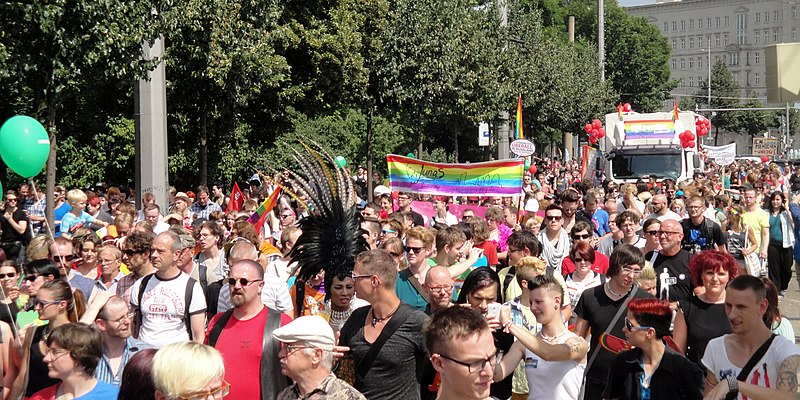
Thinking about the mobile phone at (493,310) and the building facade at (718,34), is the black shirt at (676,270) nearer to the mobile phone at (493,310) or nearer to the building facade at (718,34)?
the mobile phone at (493,310)

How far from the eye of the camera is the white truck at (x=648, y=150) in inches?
1009

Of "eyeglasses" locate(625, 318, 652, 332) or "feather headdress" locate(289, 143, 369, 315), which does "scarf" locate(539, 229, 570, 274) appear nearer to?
"feather headdress" locate(289, 143, 369, 315)

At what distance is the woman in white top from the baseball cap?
1474 millimetres

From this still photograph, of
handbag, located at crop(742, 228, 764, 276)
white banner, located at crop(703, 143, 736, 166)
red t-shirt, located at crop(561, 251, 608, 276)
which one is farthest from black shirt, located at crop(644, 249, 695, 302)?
white banner, located at crop(703, 143, 736, 166)

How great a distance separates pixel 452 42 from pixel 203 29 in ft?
29.1

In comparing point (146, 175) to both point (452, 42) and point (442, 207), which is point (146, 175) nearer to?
point (442, 207)

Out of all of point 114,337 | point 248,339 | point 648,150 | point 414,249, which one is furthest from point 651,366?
point 648,150

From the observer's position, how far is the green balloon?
9883mm

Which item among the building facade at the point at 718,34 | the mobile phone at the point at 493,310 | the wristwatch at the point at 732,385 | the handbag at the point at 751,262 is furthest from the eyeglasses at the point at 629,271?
the building facade at the point at 718,34

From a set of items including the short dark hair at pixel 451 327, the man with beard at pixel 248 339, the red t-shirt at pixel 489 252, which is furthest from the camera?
the red t-shirt at pixel 489 252

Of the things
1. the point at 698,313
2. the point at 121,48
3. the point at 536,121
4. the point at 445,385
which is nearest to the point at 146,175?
the point at 121,48

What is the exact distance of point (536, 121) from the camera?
41.8 meters

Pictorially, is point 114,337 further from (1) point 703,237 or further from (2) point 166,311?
(1) point 703,237

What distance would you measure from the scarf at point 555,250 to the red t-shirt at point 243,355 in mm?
4763
